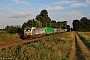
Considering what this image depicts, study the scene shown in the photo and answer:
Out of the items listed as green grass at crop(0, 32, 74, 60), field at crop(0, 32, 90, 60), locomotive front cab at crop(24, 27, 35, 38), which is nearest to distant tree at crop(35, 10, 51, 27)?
locomotive front cab at crop(24, 27, 35, 38)

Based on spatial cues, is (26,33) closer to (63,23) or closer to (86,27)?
(63,23)

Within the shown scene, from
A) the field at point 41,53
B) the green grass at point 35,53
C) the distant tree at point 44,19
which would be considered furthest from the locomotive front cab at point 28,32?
the distant tree at point 44,19

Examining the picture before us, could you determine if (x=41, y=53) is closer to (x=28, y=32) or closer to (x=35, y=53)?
(x=35, y=53)

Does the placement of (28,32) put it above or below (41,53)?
above

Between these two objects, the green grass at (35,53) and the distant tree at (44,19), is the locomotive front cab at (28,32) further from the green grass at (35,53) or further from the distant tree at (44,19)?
the distant tree at (44,19)

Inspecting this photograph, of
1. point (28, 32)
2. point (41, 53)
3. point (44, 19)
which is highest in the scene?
point (44, 19)

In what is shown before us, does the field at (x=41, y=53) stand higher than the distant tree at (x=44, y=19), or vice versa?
the distant tree at (x=44, y=19)

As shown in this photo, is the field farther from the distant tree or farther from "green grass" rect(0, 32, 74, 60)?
the distant tree

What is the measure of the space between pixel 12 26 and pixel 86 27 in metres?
149

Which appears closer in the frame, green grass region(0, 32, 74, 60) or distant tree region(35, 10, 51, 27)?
green grass region(0, 32, 74, 60)

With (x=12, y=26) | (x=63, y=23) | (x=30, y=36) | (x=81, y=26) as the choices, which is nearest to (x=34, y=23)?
(x=12, y=26)

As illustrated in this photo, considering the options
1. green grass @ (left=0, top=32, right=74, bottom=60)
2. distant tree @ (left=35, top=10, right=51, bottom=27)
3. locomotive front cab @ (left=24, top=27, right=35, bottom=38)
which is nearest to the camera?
green grass @ (left=0, top=32, right=74, bottom=60)

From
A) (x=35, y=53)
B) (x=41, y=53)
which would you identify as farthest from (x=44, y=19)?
(x=35, y=53)

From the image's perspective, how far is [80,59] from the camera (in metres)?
15.7
